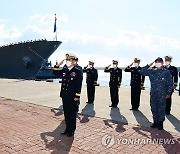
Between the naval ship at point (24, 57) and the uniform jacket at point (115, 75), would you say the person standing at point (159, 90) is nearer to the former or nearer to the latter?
the uniform jacket at point (115, 75)

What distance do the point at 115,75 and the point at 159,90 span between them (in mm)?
2782

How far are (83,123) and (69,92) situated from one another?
1243mm

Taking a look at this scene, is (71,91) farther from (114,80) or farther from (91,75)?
(91,75)

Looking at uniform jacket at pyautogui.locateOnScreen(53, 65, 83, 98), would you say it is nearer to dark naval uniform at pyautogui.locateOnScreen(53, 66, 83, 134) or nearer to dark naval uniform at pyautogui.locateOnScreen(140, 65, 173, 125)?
dark naval uniform at pyautogui.locateOnScreen(53, 66, 83, 134)

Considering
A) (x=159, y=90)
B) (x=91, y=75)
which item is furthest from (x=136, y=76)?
(x=159, y=90)

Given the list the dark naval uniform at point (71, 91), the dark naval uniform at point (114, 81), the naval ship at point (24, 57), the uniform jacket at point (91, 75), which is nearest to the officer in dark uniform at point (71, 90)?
the dark naval uniform at point (71, 91)

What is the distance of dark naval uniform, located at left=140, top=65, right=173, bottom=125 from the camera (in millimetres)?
5375

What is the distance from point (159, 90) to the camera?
5363 mm

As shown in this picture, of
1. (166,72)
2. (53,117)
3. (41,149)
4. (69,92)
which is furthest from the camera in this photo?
(53,117)

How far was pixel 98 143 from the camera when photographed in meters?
4.46

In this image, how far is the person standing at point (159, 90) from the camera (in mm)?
5375

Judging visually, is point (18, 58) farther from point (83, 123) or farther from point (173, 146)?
point (173, 146)

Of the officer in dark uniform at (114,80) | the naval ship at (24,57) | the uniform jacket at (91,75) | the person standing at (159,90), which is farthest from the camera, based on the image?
the naval ship at (24,57)

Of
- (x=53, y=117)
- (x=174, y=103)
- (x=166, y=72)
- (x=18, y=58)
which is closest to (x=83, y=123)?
(x=53, y=117)
